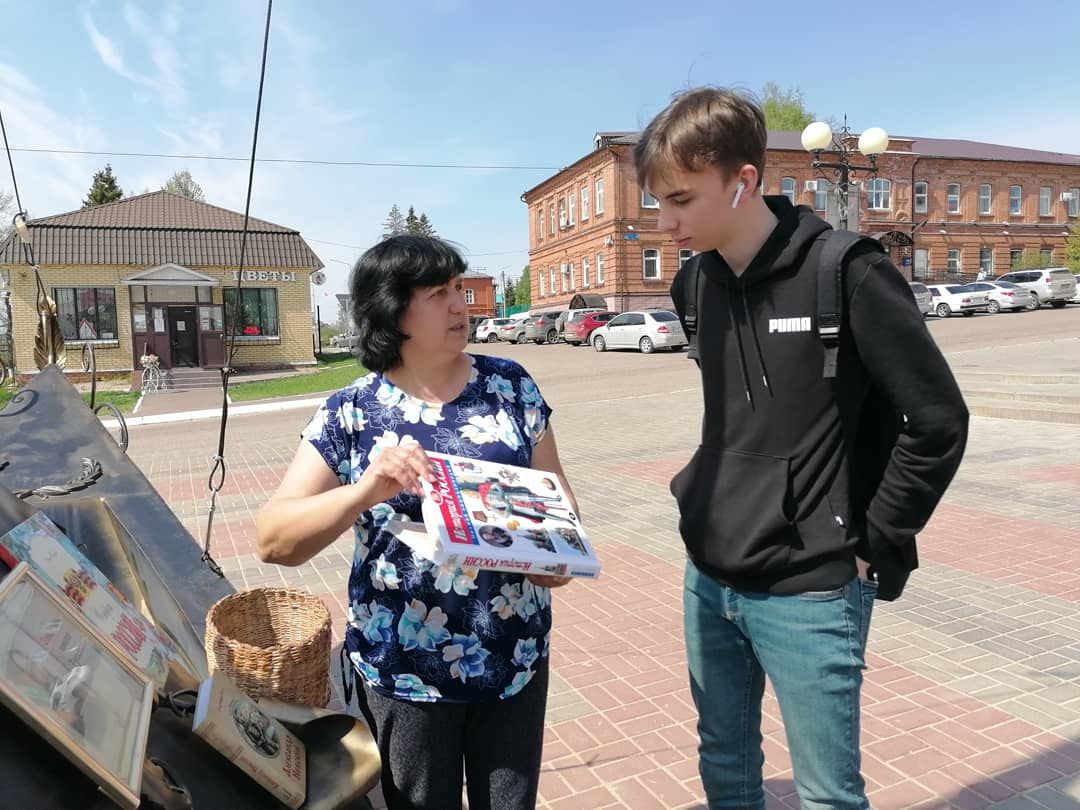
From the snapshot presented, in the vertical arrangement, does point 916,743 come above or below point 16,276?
below

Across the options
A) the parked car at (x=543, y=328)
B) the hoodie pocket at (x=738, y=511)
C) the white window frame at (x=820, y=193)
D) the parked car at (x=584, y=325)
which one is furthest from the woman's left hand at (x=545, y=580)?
the white window frame at (x=820, y=193)

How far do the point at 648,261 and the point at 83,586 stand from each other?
42865 millimetres

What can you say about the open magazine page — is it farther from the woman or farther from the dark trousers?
the dark trousers

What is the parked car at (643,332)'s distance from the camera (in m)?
26.0

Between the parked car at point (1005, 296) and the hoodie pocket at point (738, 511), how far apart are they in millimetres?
35194

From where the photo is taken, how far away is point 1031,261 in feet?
159

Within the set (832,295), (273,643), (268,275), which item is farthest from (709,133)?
(268,275)

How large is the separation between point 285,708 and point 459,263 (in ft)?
3.98

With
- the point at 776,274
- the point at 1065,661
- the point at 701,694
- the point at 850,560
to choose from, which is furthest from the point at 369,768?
the point at 1065,661

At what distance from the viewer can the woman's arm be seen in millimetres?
1596

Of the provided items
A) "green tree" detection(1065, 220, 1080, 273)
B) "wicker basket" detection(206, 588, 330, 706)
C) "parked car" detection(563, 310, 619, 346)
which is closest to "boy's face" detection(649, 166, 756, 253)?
Result: "wicker basket" detection(206, 588, 330, 706)

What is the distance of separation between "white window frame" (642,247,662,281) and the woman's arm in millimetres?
42313

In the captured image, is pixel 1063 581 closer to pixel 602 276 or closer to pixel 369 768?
pixel 369 768

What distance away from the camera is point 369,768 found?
184 cm
